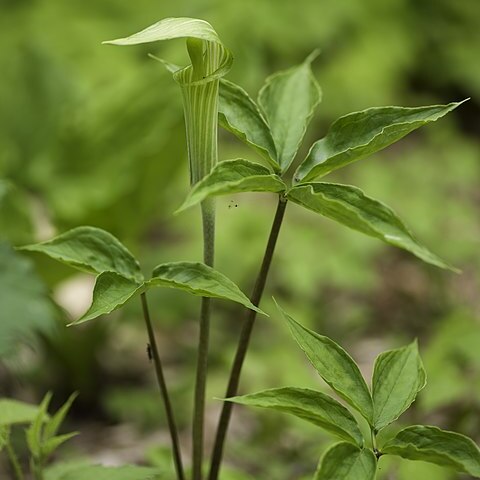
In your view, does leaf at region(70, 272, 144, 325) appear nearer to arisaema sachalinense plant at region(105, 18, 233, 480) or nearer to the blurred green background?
arisaema sachalinense plant at region(105, 18, 233, 480)

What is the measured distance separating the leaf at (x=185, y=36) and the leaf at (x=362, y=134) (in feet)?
0.52

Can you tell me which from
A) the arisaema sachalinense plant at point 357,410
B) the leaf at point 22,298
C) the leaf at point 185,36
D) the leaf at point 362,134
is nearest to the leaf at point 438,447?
the arisaema sachalinense plant at point 357,410

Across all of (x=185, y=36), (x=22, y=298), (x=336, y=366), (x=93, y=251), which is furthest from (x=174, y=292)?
(x=185, y=36)

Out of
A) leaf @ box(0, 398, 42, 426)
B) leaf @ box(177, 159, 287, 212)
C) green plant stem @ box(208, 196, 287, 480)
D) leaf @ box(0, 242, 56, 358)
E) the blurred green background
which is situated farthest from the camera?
the blurred green background

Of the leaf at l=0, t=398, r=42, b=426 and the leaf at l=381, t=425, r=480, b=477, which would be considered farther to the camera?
the leaf at l=0, t=398, r=42, b=426

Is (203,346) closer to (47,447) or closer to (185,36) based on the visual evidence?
(47,447)

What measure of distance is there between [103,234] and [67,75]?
162 cm

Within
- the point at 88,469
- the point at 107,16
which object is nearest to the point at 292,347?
the point at 88,469

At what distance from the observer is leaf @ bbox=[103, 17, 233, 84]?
0.88 metres

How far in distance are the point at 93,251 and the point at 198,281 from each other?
166 mm

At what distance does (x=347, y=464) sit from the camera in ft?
3.16

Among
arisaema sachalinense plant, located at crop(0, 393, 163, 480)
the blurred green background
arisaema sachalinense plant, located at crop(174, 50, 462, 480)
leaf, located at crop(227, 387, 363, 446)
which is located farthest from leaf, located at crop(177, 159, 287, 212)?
the blurred green background

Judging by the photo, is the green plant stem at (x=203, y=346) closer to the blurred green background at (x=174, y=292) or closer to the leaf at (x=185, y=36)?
the leaf at (x=185, y=36)

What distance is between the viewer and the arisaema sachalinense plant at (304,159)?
3.00 ft
